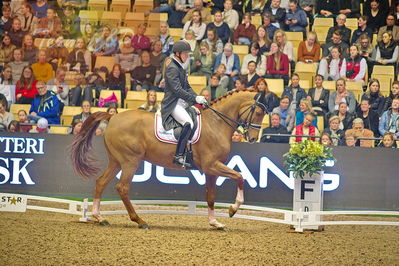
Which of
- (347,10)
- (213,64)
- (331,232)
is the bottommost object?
(331,232)

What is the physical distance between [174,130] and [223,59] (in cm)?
627

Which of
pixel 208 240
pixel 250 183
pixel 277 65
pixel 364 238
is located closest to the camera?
pixel 208 240

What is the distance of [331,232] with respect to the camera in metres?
12.6

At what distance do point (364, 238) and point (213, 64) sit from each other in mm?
7647

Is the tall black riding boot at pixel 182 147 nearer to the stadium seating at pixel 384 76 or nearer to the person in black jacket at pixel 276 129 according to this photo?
the person in black jacket at pixel 276 129

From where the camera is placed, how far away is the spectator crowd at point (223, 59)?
1662cm

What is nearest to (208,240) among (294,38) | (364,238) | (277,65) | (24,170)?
(364,238)

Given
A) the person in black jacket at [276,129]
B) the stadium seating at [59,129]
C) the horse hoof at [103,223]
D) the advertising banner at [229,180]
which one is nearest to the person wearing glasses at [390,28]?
the person in black jacket at [276,129]

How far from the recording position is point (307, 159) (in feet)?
41.1

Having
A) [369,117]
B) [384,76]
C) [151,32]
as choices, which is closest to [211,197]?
[369,117]

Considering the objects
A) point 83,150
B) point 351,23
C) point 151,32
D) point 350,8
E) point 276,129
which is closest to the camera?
point 83,150

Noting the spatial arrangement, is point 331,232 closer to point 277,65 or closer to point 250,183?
point 250,183

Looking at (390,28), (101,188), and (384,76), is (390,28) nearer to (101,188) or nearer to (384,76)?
(384,76)

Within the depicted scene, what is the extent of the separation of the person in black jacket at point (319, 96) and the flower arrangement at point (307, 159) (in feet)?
14.3
